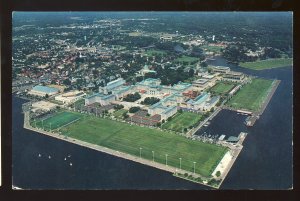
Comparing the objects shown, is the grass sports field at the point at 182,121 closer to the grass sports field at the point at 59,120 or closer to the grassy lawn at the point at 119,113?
the grassy lawn at the point at 119,113

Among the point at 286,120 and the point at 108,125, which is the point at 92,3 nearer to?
the point at 108,125

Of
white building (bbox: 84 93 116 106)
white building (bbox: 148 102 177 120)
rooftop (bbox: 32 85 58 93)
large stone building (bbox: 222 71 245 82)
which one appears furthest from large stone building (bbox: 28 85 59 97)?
large stone building (bbox: 222 71 245 82)

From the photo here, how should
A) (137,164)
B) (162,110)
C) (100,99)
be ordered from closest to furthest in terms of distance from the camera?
1. (137,164)
2. (162,110)
3. (100,99)

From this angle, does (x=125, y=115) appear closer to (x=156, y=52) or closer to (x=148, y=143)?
(x=148, y=143)

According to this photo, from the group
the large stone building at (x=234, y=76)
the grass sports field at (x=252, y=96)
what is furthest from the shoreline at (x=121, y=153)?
the large stone building at (x=234, y=76)

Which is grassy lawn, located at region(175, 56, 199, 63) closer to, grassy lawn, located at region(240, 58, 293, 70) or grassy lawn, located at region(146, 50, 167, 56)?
grassy lawn, located at region(146, 50, 167, 56)

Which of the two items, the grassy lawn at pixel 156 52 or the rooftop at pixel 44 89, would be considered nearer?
the rooftop at pixel 44 89

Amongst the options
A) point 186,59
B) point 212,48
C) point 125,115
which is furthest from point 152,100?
point 212,48

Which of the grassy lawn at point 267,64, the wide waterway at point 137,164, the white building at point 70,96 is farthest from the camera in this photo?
the white building at point 70,96
